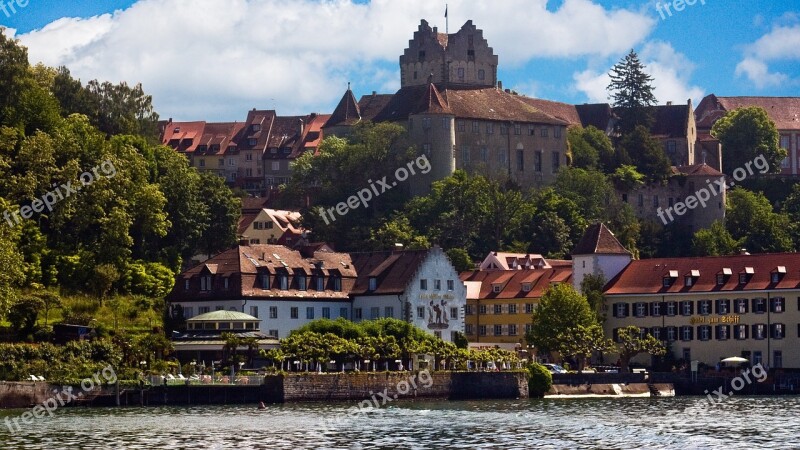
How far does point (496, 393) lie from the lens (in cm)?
11500

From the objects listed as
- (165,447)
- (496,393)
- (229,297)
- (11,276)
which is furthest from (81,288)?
(165,447)

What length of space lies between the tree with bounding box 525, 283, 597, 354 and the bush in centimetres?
1346

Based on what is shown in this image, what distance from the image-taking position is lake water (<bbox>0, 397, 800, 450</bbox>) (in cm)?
7906

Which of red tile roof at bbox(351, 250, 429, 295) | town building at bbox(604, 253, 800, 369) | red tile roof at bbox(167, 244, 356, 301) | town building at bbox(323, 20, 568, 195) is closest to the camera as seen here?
red tile roof at bbox(167, 244, 356, 301)

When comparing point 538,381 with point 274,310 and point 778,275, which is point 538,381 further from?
point 778,275

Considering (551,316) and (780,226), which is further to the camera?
(780,226)

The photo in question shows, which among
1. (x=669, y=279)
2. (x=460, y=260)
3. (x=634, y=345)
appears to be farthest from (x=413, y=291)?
(x=460, y=260)

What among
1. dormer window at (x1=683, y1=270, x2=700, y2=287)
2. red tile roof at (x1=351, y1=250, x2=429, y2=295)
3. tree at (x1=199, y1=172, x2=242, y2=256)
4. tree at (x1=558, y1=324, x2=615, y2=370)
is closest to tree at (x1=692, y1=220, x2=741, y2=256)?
dormer window at (x1=683, y1=270, x2=700, y2=287)

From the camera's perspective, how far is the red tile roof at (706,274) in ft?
441

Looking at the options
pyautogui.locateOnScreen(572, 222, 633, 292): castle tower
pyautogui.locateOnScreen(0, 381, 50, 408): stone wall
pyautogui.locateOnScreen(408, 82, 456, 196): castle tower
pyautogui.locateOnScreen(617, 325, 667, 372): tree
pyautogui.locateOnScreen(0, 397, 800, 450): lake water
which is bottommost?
pyautogui.locateOnScreen(0, 397, 800, 450): lake water

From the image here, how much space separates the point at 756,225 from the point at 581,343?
62464 mm

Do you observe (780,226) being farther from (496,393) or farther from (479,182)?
(496,393)

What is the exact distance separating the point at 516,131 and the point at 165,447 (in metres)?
120

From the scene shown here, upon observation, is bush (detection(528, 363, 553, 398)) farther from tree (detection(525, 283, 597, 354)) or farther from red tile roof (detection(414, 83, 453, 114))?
red tile roof (detection(414, 83, 453, 114))
